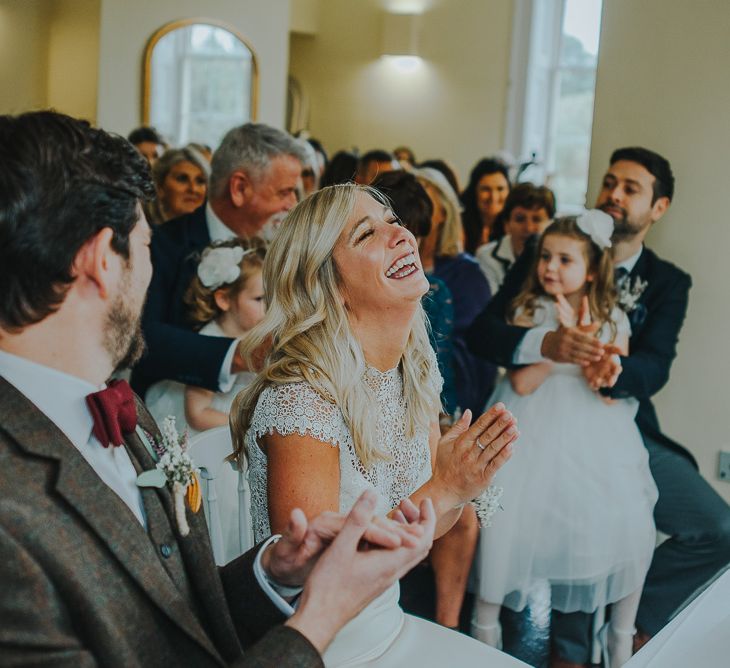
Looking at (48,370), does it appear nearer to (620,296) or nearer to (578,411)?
(578,411)

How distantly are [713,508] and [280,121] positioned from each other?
5529 millimetres

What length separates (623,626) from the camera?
286 cm

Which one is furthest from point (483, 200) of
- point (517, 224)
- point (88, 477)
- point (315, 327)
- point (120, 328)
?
point (88, 477)

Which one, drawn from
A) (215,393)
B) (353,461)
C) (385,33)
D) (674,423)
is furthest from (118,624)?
(385,33)

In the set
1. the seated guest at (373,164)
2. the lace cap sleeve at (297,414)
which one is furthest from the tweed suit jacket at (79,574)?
the seated guest at (373,164)

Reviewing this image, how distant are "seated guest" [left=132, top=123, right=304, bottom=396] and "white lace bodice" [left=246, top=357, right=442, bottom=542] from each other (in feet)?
2.63

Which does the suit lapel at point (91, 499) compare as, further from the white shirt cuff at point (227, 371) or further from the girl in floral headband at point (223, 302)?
the girl in floral headband at point (223, 302)

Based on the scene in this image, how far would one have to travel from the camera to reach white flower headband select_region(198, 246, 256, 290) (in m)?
2.79

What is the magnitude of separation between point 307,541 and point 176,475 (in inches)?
8.0

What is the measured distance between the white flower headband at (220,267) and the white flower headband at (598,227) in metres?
1.09

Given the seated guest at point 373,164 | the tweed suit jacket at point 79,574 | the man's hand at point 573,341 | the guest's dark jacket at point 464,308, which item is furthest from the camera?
the seated guest at point 373,164

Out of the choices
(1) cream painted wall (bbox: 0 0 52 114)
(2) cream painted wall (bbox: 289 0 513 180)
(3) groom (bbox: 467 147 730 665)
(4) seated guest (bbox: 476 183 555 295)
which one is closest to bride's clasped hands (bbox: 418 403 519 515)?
(3) groom (bbox: 467 147 730 665)

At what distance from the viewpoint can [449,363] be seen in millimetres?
3359

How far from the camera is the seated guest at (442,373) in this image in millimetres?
2934
